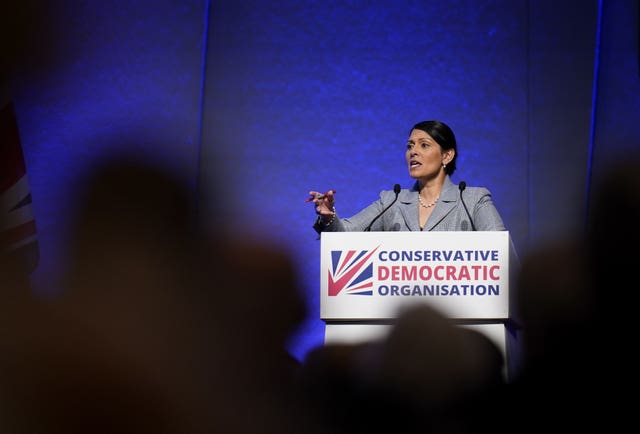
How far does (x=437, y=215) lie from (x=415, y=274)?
56cm

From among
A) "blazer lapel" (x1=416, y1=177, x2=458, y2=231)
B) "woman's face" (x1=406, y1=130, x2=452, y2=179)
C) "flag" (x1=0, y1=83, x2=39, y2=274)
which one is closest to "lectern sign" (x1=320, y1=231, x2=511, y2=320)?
"blazer lapel" (x1=416, y1=177, x2=458, y2=231)

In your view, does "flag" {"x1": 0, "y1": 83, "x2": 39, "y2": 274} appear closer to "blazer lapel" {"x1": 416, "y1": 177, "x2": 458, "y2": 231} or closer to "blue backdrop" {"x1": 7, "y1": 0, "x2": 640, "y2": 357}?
"blue backdrop" {"x1": 7, "y1": 0, "x2": 640, "y2": 357}

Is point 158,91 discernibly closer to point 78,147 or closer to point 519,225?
point 78,147

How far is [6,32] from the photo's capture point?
3592 millimetres

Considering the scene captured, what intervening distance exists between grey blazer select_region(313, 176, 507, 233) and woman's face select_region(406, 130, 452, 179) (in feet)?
0.22

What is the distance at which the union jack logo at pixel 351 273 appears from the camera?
6.91ft

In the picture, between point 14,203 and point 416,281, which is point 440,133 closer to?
point 416,281

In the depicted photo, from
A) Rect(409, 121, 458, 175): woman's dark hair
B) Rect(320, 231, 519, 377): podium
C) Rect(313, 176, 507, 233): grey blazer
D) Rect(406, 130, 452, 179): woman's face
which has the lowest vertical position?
Rect(320, 231, 519, 377): podium

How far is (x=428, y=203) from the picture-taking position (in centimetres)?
274

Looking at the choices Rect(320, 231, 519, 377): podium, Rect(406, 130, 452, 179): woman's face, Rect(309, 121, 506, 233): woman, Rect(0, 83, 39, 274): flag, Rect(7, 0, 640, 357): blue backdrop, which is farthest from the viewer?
Rect(7, 0, 640, 357): blue backdrop

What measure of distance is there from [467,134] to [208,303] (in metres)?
1.42

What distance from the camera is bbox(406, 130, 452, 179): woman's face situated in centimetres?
279

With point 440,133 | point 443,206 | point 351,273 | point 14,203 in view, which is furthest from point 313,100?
point 351,273

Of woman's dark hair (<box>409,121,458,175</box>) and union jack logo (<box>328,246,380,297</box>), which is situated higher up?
woman's dark hair (<box>409,121,458,175</box>)
